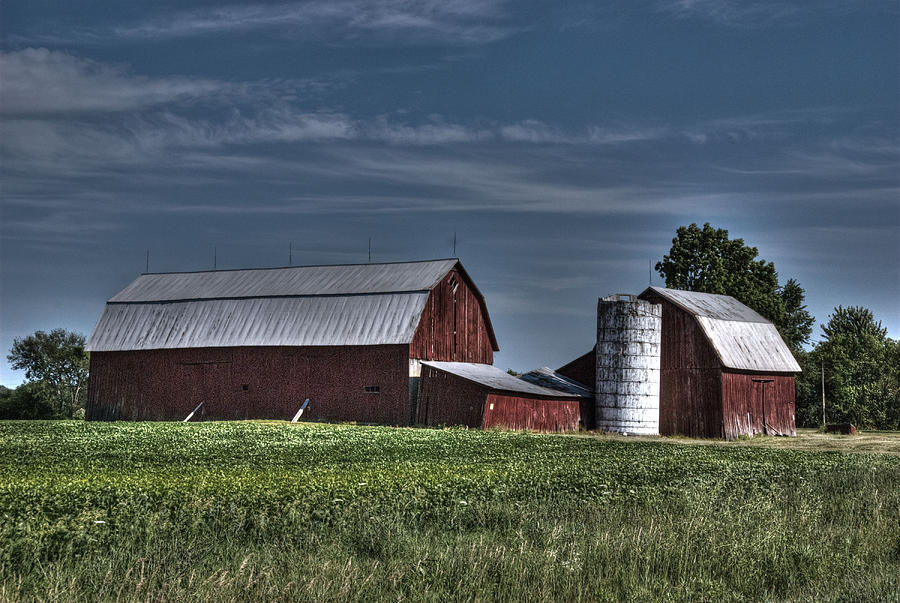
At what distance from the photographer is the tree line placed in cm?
6769

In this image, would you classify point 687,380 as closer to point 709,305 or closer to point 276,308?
point 709,305

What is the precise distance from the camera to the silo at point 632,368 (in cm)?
4994

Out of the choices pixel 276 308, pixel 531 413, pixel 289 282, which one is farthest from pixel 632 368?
pixel 289 282

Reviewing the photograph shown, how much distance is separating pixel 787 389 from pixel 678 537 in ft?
139

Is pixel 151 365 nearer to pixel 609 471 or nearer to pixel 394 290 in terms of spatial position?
pixel 394 290

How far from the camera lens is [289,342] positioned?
54062mm

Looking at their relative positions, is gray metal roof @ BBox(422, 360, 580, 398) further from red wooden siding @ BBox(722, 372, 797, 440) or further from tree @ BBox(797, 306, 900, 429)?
tree @ BBox(797, 306, 900, 429)

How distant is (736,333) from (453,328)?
15.4m

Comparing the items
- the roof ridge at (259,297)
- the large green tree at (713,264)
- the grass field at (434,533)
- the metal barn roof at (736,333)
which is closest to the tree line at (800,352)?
the large green tree at (713,264)

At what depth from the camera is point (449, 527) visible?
16.0 m

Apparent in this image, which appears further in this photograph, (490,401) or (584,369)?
(584,369)

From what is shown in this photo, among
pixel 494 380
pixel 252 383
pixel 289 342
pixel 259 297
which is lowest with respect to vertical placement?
pixel 252 383

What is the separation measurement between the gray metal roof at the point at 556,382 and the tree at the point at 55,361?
46.3 metres

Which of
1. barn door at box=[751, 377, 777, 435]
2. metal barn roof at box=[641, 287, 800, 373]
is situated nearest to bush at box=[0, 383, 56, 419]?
metal barn roof at box=[641, 287, 800, 373]
